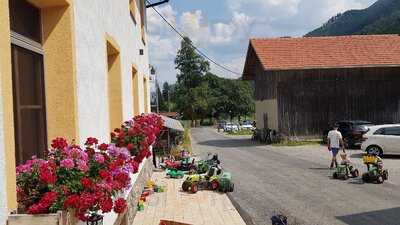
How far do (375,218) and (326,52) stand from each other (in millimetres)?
26726

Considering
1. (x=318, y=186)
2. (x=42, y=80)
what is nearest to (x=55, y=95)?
(x=42, y=80)

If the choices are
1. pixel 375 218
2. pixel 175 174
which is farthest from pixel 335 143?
pixel 375 218

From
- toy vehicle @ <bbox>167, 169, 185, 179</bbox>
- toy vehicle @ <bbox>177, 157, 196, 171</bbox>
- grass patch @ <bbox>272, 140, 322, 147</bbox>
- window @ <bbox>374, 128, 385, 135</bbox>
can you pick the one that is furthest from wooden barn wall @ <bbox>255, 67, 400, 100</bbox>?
toy vehicle @ <bbox>167, 169, 185, 179</bbox>

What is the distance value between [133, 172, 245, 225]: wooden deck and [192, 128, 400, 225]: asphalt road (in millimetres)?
426

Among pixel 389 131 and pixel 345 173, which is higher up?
pixel 389 131

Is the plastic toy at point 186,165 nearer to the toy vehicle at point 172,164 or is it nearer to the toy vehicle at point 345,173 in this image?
the toy vehicle at point 172,164

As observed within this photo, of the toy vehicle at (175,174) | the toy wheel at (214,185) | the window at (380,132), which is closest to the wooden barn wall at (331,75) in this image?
the window at (380,132)

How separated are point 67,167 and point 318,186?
12.6m

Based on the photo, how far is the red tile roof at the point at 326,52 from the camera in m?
34.5

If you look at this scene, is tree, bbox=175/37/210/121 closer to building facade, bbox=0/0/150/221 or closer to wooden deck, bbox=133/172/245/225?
wooden deck, bbox=133/172/245/225

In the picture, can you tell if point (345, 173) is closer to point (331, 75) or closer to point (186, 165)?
point (186, 165)

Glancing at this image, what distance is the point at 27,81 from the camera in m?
4.32

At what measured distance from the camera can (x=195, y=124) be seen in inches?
3698

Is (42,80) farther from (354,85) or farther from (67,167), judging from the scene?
(354,85)
